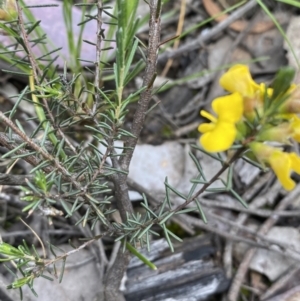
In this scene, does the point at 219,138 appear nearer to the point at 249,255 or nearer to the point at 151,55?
the point at 151,55

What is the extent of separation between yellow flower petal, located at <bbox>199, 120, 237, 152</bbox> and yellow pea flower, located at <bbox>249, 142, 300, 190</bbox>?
13cm

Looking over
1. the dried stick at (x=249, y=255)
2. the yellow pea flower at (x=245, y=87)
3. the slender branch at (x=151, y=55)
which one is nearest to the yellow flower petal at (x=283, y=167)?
the yellow pea flower at (x=245, y=87)

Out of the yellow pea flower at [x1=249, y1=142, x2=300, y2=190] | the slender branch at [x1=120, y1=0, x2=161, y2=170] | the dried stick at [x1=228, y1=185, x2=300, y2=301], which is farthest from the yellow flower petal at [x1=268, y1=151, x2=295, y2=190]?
the dried stick at [x1=228, y1=185, x2=300, y2=301]

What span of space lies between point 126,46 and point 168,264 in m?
1.14

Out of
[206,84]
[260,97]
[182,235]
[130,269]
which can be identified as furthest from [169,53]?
[260,97]

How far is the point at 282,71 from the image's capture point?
3.08 ft

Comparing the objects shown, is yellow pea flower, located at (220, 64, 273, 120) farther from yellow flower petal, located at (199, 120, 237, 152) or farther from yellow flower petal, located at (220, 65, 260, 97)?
yellow flower petal, located at (199, 120, 237, 152)

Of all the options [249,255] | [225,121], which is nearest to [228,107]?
[225,121]

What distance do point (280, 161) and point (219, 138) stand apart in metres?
0.17

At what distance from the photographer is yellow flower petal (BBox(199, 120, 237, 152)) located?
913 millimetres

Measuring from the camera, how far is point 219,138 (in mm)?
923

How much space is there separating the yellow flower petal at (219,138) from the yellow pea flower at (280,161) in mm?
130

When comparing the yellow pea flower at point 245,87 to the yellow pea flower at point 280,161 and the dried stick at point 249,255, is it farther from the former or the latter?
the dried stick at point 249,255

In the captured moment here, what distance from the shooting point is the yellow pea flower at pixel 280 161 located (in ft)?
3.22
